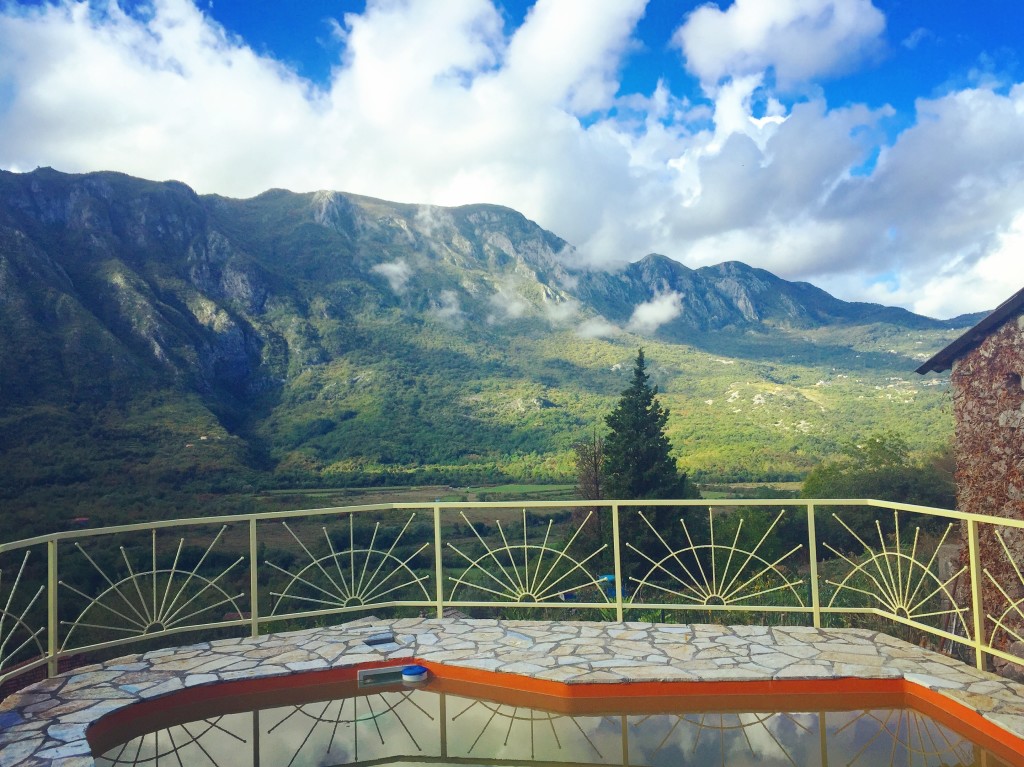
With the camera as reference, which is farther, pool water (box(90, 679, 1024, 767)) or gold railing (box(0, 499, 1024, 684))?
gold railing (box(0, 499, 1024, 684))

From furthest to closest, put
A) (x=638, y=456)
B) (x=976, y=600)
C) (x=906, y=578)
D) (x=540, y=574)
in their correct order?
1. (x=638, y=456)
2. (x=540, y=574)
3. (x=906, y=578)
4. (x=976, y=600)

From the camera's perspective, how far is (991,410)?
23.8 ft

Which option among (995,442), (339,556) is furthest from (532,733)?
(339,556)

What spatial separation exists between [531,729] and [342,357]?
4936 centimetres

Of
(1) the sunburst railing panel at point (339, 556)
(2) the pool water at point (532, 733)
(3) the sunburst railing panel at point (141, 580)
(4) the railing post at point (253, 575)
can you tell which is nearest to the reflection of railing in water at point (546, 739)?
(2) the pool water at point (532, 733)

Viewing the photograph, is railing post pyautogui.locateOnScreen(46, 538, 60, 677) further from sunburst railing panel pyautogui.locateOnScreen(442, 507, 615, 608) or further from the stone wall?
the stone wall

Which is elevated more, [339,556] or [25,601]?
[339,556]

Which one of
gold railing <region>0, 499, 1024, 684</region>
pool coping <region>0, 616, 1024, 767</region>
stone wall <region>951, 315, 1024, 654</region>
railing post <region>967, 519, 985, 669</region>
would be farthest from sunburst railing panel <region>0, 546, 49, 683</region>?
stone wall <region>951, 315, 1024, 654</region>

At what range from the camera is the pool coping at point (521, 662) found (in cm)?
373

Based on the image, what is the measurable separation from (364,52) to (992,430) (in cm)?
1506

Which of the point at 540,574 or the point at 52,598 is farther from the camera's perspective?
the point at 540,574

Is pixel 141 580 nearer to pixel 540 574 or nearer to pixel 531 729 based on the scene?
pixel 540 574

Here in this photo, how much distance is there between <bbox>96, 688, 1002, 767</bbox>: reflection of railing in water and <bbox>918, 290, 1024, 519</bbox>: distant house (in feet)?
14.6

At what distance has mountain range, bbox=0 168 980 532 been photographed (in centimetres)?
3434
